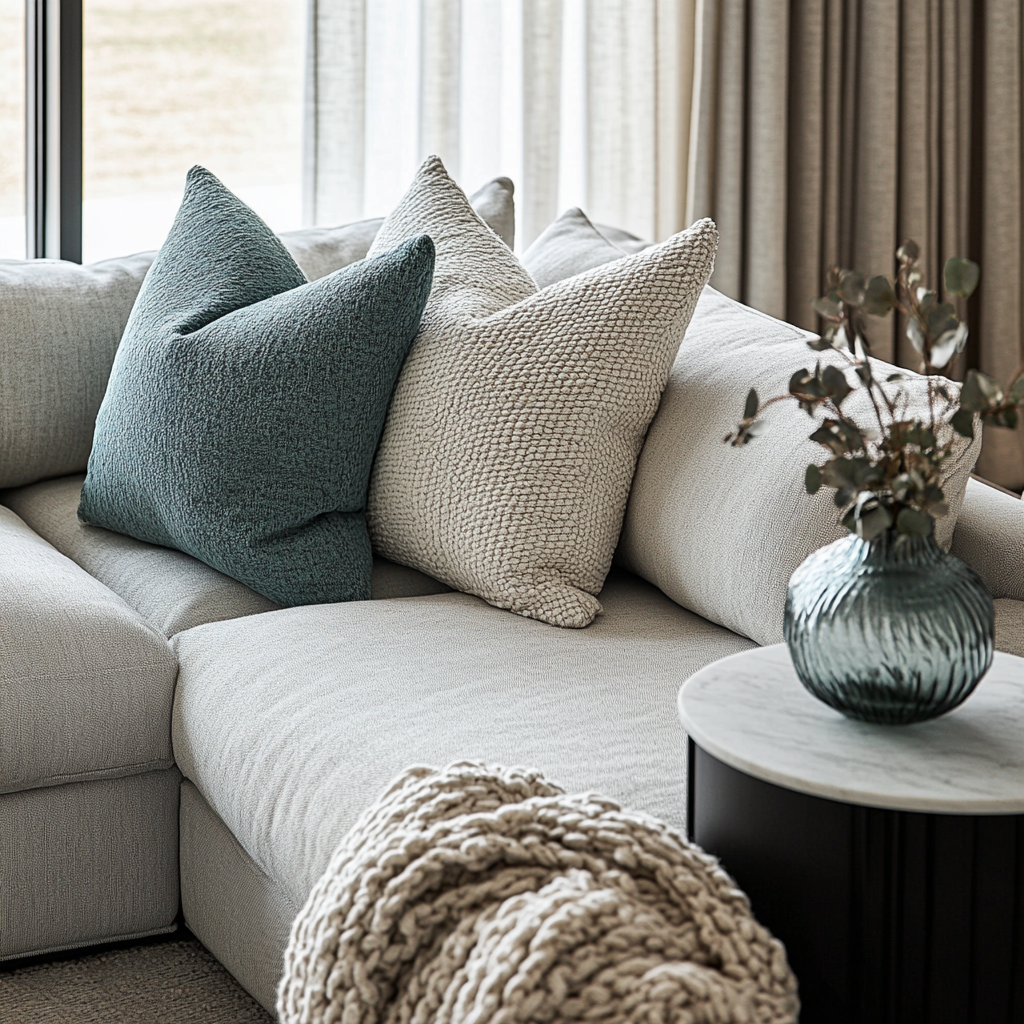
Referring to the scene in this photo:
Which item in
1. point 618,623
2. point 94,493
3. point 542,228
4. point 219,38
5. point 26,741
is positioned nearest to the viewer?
point 26,741

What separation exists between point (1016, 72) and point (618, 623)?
2371 millimetres

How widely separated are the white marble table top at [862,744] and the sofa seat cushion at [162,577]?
0.79m

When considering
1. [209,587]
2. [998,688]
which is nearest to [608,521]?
[209,587]

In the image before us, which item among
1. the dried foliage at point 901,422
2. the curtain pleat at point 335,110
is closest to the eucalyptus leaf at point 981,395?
the dried foliage at point 901,422

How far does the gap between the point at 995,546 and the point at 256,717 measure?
33.1 inches

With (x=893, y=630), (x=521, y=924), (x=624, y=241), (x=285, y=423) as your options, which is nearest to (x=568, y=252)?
(x=624, y=241)

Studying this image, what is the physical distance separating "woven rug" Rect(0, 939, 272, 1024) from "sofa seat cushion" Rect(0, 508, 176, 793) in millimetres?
219

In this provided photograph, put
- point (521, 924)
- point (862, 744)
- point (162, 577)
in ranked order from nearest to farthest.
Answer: point (521, 924) → point (862, 744) → point (162, 577)

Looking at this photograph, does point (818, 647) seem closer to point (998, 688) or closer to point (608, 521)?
point (998, 688)

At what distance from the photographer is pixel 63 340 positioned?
6.54ft

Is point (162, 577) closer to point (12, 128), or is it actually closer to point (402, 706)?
point (402, 706)

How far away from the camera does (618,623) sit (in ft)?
4.84

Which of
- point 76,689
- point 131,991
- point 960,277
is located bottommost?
point 131,991

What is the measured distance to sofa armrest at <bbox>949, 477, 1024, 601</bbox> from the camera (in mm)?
1430
